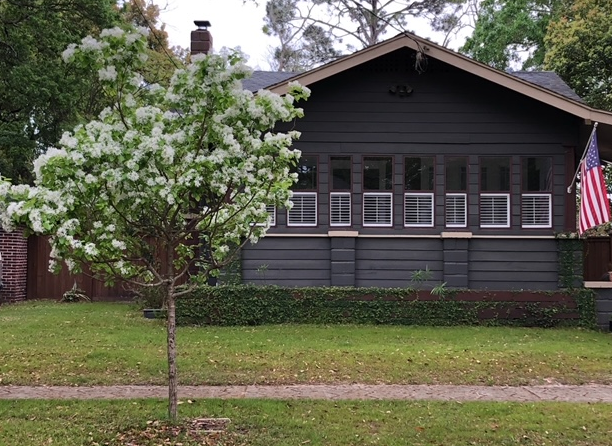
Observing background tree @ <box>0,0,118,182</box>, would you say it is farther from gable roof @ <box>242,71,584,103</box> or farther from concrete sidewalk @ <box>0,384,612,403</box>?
concrete sidewalk @ <box>0,384,612,403</box>

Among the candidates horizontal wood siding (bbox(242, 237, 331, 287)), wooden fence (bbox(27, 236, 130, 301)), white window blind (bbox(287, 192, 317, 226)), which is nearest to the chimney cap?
white window blind (bbox(287, 192, 317, 226))

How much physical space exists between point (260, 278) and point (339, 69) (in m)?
4.85

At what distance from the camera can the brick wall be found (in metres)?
15.5

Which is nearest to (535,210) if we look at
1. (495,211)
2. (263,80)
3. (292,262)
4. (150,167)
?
(495,211)

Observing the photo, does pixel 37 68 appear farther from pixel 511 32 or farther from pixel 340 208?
pixel 511 32

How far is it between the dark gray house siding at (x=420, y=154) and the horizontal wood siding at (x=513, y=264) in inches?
0.9

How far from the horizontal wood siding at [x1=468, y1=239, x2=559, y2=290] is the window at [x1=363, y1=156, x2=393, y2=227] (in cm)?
201

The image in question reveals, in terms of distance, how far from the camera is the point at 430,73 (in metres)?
13.2

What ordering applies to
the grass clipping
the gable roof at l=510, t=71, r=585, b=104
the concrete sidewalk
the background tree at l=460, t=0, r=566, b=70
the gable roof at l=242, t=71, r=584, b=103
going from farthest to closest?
the background tree at l=460, t=0, r=566, b=70 → the gable roof at l=242, t=71, r=584, b=103 → the gable roof at l=510, t=71, r=585, b=104 → the concrete sidewalk → the grass clipping

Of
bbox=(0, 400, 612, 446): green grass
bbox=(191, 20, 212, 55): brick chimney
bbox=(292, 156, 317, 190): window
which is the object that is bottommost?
bbox=(0, 400, 612, 446): green grass

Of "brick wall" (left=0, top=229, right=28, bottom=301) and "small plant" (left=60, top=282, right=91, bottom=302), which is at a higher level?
"brick wall" (left=0, top=229, right=28, bottom=301)

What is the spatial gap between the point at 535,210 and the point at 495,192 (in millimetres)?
948

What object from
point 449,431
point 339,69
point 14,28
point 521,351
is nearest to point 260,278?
point 339,69

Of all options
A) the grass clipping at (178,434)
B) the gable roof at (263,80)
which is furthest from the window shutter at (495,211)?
the grass clipping at (178,434)
